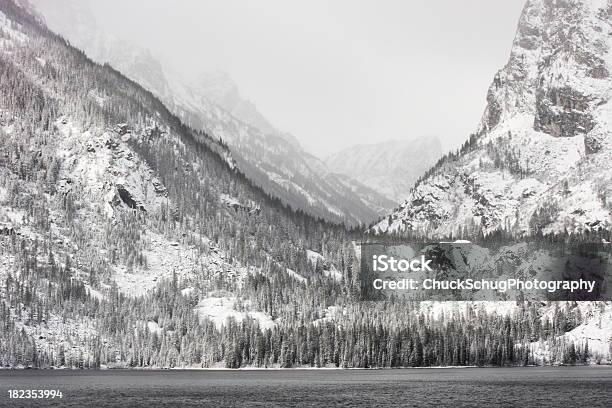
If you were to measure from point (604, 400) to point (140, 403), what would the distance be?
100 m

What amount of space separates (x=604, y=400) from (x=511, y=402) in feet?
66.6

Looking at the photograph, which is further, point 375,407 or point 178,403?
point 178,403

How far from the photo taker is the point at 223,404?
7721 inches

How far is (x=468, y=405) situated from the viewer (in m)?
188

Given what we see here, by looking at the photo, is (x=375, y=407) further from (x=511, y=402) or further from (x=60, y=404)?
(x=60, y=404)

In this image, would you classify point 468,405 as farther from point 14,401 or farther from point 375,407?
point 14,401

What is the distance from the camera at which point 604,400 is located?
639 feet

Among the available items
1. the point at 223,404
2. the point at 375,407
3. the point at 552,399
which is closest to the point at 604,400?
the point at 552,399

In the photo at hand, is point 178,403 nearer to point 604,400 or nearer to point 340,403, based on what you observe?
point 340,403

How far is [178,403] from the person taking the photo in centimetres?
19988

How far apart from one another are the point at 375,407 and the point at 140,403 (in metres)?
51.2

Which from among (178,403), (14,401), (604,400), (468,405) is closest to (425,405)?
(468,405)

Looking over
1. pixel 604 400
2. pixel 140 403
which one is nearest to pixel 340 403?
pixel 140 403

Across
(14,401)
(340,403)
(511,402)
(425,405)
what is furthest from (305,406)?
(14,401)
